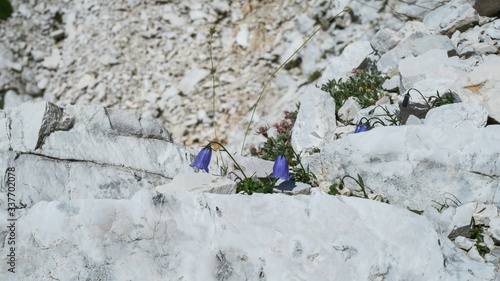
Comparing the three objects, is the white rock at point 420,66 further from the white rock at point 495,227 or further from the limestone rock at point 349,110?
the white rock at point 495,227

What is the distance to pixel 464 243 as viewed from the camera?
150 inches

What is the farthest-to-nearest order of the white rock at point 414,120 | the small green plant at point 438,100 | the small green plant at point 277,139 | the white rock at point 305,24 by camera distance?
1. the white rock at point 305,24
2. the small green plant at point 277,139
3. the small green plant at point 438,100
4. the white rock at point 414,120

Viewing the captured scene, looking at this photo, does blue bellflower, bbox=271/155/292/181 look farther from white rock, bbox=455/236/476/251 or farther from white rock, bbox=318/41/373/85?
white rock, bbox=318/41/373/85

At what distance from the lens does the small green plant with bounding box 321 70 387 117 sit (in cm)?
651

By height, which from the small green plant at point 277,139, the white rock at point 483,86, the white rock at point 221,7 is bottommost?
the small green plant at point 277,139

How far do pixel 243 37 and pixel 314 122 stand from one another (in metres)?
4.81

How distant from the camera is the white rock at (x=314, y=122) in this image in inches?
239

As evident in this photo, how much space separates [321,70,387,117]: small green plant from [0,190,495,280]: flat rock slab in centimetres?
306

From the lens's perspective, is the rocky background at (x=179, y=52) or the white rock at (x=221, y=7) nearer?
the rocky background at (x=179, y=52)

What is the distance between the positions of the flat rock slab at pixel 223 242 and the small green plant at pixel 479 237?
251 mm

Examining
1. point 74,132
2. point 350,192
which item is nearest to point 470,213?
point 350,192

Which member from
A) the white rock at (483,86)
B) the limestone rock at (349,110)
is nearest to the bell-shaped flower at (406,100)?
the white rock at (483,86)

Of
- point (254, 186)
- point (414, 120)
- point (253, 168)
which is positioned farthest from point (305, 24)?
point (254, 186)

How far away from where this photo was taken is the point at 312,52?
9.14 metres
